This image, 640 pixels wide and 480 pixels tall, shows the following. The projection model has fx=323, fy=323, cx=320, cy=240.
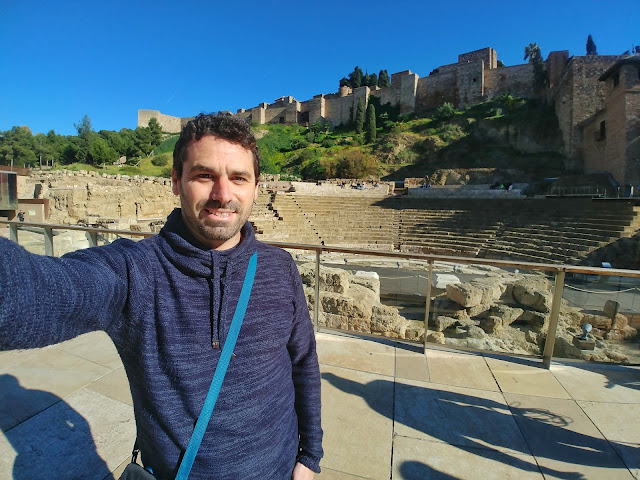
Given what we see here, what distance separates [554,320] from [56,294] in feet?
11.7

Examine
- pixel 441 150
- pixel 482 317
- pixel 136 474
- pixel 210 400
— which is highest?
pixel 441 150

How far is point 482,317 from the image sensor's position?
17.0 feet

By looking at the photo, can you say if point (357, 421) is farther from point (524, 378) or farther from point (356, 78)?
point (356, 78)

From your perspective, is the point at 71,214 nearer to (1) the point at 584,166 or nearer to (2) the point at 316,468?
(2) the point at 316,468

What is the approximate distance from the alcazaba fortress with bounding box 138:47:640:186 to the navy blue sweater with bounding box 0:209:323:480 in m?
6.19

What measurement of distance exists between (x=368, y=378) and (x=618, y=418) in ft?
5.57

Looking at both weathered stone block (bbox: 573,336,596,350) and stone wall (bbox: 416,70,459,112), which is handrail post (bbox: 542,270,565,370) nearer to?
weathered stone block (bbox: 573,336,596,350)

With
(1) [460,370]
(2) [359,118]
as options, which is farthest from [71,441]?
(2) [359,118]

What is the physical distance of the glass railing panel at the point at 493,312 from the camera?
372 centimetres

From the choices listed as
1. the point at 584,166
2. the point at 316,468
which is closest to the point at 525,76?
the point at 584,166

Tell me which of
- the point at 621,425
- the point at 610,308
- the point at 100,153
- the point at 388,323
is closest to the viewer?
the point at 621,425

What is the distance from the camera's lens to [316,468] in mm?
1188

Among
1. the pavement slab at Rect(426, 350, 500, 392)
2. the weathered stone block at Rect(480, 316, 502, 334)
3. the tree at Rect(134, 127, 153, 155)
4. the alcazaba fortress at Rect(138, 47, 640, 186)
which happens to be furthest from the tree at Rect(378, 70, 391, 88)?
the pavement slab at Rect(426, 350, 500, 392)

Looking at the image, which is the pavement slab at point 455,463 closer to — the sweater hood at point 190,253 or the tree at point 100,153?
the sweater hood at point 190,253
